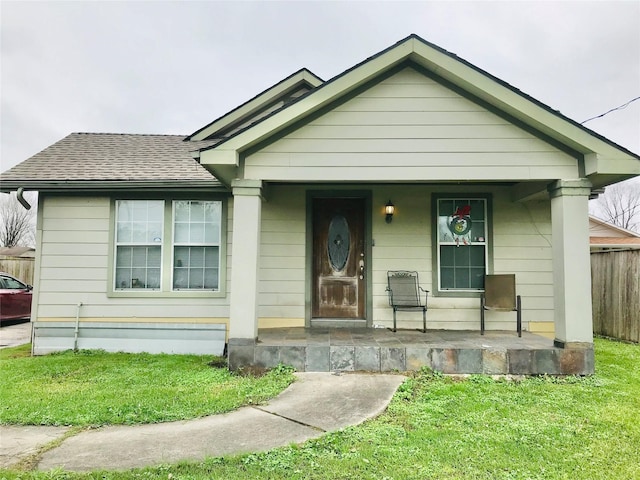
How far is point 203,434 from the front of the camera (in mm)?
3199

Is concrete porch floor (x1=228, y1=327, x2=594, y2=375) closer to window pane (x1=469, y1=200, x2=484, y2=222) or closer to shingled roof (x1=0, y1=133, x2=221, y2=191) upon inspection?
window pane (x1=469, y1=200, x2=484, y2=222)

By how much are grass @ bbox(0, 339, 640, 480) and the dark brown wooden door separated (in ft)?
7.78

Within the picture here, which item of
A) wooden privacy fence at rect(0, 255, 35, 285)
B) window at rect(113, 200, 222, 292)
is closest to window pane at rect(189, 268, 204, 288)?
window at rect(113, 200, 222, 292)

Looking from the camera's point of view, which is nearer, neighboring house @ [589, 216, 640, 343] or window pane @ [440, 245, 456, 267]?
window pane @ [440, 245, 456, 267]

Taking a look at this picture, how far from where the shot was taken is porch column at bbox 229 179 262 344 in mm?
4957

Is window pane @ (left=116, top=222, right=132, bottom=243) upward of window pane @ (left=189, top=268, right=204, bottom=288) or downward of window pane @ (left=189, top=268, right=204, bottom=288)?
upward

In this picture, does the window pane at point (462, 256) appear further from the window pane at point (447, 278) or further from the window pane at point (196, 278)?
the window pane at point (196, 278)

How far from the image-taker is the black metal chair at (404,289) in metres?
6.43

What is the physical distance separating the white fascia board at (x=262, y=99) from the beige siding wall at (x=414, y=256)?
209 centimetres

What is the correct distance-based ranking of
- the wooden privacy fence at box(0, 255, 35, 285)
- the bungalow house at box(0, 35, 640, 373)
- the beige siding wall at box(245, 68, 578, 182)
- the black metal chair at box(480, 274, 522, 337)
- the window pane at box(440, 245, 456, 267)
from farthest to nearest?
Result: the wooden privacy fence at box(0, 255, 35, 285)
the window pane at box(440, 245, 456, 267)
the bungalow house at box(0, 35, 640, 373)
the black metal chair at box(480, 274, 522, 337)
the beige siding wall at box(245, 68, 578, 182)

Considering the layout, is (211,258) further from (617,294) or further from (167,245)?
(617,294)

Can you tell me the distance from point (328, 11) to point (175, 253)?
33.6ft

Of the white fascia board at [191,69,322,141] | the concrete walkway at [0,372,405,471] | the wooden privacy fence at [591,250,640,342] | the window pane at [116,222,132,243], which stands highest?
the white fascia board at [191,69,322,141]

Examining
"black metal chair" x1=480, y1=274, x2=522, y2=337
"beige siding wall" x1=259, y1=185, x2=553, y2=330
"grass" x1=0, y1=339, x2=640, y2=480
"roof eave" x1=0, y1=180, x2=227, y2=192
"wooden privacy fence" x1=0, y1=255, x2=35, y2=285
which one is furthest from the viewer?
"wooden privacy fence" x1=0, y1=255, x2=35, y2=285
